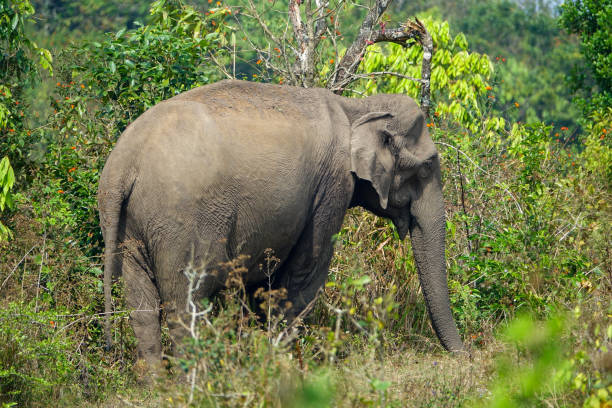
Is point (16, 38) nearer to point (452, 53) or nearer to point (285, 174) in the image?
point (285, 174)

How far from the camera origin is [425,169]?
702 cm

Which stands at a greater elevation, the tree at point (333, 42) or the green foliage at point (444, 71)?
the tree at point (333, 42)

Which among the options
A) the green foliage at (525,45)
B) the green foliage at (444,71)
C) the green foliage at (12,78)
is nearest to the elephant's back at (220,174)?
the green foliage at (12,78)

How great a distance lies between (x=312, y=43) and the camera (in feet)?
28.5

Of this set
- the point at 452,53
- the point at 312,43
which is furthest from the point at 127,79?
the point at 452,53

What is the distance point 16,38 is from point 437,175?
427cm

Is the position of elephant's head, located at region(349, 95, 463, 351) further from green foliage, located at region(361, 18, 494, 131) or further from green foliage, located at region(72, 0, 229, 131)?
green foliage, located at region(361, 18, 494, 131)

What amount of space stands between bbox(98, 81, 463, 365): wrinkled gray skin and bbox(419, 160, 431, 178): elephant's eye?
0.07 ft

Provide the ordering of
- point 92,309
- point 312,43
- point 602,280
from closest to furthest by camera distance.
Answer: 1. point 92,309
2. point 602,280
3. point 312,43

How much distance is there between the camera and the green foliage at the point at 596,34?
13.9 meters

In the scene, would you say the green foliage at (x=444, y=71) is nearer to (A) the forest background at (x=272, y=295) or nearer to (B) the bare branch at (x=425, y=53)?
(A) the forest background at (x=272, y=295)

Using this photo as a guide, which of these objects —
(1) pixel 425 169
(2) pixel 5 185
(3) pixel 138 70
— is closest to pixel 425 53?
(1) pixel 425 169

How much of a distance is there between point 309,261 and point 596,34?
380 inches

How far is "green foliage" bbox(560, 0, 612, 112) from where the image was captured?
13.9 metres
